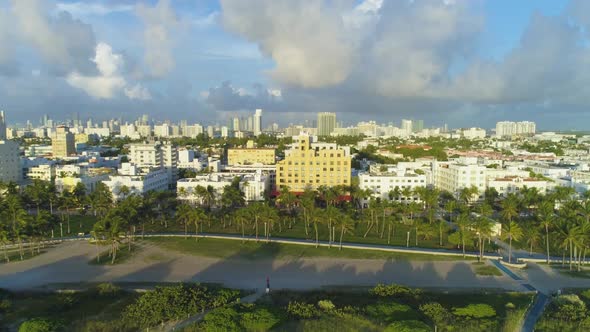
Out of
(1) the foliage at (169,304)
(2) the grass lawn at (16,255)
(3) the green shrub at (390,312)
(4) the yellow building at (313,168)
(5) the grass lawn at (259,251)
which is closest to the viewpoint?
(3) the green shrub at (390,312)

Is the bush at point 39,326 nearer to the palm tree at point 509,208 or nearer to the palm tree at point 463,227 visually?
the palm tree at point 463,227

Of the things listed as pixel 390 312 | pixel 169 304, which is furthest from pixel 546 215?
pixel 169 304

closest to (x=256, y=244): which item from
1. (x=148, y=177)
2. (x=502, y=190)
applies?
(x=148, y=177)

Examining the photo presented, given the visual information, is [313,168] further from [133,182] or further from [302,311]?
[302,311]

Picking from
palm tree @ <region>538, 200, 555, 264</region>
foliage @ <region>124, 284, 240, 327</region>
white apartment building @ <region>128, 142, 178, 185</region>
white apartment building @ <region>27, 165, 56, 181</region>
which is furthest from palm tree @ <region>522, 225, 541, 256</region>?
white apartment building @ <region>27, 165, 56, 181</region>

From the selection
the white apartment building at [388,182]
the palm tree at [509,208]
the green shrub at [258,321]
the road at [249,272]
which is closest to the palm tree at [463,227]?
the road at [249,272]

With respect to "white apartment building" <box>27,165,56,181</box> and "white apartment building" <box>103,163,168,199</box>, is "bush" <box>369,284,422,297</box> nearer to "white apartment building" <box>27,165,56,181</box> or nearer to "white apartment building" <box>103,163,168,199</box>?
"white apartment building" <box>103,163,168,199</box>
